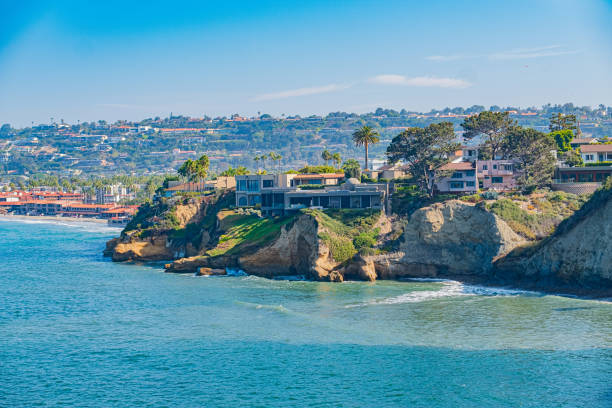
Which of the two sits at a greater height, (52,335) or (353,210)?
(353,210)

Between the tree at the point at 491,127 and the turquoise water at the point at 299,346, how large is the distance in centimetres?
3187

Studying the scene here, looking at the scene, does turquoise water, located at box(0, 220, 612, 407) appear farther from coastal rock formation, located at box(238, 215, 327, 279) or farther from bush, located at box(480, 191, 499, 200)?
bush, located at box(480, 191, 499, 200)

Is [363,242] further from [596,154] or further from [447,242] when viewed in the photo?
[596,154]

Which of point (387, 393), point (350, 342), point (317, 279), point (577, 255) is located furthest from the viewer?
point (317, 279)

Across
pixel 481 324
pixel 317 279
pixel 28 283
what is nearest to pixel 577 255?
pixel 481 324

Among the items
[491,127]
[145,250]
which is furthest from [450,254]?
[145,250]

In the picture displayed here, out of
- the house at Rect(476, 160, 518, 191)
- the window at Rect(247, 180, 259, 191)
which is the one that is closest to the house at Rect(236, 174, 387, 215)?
the window at Rect(247, 180, 259, 191)

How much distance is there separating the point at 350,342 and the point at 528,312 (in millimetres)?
15983

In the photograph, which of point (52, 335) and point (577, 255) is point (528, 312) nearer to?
point (577, 255)

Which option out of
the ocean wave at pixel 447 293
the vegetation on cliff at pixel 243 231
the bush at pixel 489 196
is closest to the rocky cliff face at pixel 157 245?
the vegetation on cliff at pixel 243 231

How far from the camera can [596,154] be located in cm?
9788

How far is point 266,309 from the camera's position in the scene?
194 ft

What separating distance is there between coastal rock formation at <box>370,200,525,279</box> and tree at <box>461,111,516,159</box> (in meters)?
23.4

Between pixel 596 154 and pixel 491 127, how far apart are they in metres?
14.9
